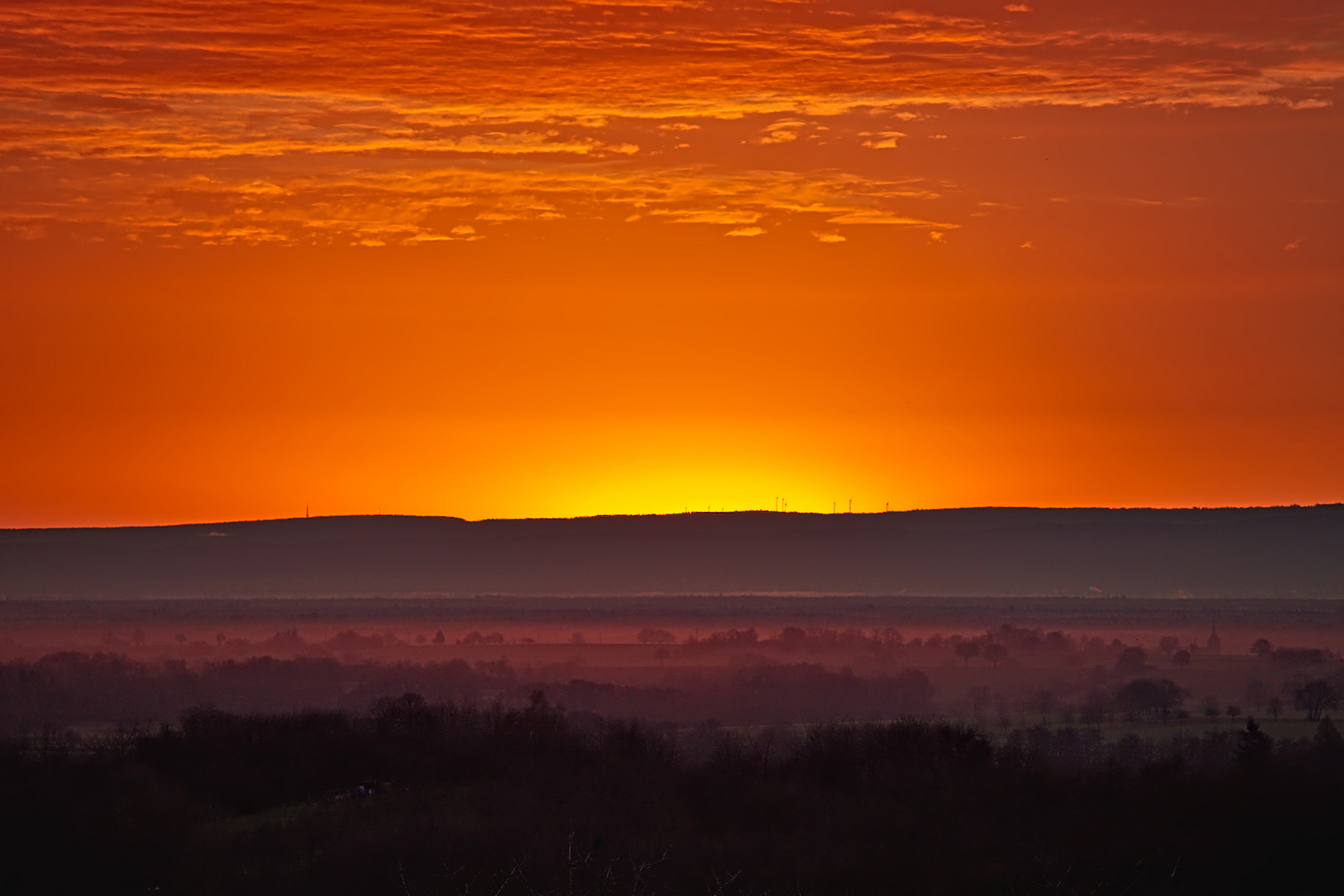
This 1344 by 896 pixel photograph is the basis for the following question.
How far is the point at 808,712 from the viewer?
472ft

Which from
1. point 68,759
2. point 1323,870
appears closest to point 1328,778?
point 1323,870

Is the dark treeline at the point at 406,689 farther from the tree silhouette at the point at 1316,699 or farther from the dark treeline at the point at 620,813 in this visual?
the dark treeline at the point at 620,813

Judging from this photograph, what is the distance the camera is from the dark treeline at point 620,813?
155 feet

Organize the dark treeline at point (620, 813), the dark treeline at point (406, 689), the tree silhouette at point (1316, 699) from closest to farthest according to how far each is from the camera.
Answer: the dark treeline at point (620, 813) < the tree silhouette at point (1316, 699) < the dark treeline at point (406, 689)

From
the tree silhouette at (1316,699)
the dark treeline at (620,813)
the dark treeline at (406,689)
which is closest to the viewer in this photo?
the dark treeline at (620,813)

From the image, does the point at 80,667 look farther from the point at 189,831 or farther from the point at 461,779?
the point at 189,831

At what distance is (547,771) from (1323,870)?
26.4 metres

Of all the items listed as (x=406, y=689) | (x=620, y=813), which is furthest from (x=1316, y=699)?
(x=620, y=813)

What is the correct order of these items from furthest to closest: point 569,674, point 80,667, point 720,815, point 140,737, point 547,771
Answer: point 569,674
point 80,667
point 140,737
point 547,771
point 720,815

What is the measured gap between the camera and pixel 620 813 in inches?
2249

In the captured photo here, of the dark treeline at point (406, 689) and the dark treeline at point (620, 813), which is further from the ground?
the dark treeline at point (406, 689)

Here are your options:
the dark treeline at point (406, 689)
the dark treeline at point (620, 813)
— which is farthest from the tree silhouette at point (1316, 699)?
the dark treeline at point (620, 813)

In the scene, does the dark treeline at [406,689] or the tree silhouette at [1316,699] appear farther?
the dark treeline at [406,689]

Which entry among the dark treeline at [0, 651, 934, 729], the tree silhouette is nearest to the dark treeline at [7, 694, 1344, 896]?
the dark treeline at [0, 651, 934, 729]
